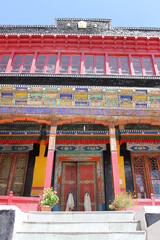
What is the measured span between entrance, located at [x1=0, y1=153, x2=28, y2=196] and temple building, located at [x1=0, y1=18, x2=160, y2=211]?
0.15 feet

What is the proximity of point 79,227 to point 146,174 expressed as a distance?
6052 mm

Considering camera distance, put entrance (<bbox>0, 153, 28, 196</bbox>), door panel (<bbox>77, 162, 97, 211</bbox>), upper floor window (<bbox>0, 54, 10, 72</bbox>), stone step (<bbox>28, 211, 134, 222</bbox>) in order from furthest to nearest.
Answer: upper floor window (<bbox>0, 54, 10, 72</bbox>) < entrance (<bbox>0, 153, 28, 196</bbox>) < door panel (<bbox>77, 162, 97, 211</bbox>) < stone step (<bbox>28, 211, 134, 222</bbox>)

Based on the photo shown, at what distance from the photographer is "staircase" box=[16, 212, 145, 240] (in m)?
4.15

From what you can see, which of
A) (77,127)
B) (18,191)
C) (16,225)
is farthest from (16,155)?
(16,225)

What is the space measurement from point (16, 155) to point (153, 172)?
6.65m

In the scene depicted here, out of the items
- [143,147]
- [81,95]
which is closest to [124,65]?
[81,95]

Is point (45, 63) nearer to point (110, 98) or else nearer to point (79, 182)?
point (110, 98)

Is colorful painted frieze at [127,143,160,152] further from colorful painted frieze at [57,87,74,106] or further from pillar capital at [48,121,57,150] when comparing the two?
pillar capital at [48,121,57,150]

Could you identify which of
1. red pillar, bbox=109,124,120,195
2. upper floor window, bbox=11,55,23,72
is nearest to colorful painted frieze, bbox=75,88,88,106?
red pillar, bbox=109,124,120,195

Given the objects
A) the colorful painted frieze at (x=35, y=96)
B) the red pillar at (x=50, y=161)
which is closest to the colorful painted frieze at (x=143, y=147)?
the red pillar at (x=50, y=161)

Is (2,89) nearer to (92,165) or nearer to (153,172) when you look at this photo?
(92,165)

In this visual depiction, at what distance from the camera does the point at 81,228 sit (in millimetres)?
4629

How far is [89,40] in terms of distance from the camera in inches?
452

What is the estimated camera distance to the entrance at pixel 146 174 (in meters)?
9.47
